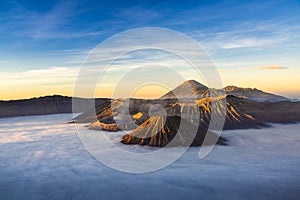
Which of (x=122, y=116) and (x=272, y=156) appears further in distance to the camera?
(x=122, y=116)

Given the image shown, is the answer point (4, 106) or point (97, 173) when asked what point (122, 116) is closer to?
point (97, 173)

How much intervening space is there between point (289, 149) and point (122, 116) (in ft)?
65.1

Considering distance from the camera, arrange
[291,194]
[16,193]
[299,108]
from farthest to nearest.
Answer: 1. [299,108]
2. [16,193]
3. [291,194]

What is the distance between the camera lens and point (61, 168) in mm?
12188

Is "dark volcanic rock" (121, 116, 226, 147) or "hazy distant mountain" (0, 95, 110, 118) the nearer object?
"dark volcanic rock" (121, 116, 226, 147)

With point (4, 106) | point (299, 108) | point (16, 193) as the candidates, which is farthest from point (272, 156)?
point (4, 106)

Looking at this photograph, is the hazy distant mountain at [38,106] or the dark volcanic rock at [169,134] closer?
the dark volcanic rock at [169,134]

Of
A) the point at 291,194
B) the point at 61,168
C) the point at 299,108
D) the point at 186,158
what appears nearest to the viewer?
the point at 291,194

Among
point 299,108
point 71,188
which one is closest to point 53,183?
point 71,188

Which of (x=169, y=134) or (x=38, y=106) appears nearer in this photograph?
(x=169, y=134)

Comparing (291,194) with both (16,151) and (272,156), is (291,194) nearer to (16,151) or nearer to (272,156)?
(272,156)

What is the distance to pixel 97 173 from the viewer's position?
11211 mm

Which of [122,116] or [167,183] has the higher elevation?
[122,116]

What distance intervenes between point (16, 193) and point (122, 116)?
21.7m
